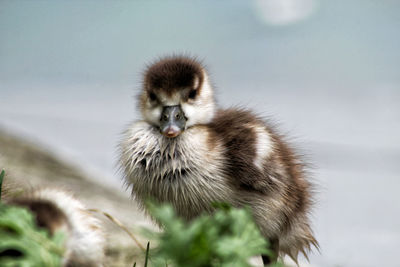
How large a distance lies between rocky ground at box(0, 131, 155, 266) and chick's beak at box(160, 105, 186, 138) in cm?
56

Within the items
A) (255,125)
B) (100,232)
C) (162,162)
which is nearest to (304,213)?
(255,125)

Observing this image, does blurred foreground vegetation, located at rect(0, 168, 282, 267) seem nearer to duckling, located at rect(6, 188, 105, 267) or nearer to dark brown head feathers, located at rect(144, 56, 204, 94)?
duckling, located at rect(6, 188, 105, 267)

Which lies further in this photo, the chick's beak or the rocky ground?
the rocky ground

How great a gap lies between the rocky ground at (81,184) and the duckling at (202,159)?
17.3 inches

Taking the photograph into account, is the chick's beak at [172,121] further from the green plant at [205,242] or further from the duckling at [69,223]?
the green plant at [205,242]

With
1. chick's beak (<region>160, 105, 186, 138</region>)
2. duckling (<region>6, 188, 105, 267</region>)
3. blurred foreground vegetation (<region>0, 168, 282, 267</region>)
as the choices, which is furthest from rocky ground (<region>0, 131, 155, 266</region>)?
blurred foreground vegetation (<region>0, 168, 282, 267</region>)

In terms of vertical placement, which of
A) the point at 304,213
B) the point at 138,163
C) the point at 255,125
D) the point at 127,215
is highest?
the point at 255,125

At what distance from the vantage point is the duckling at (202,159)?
4.17 feet

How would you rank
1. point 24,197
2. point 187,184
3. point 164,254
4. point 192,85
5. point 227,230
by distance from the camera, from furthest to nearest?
point 192,85, point 187,184, point 24,197, point 227,230, point 164,254

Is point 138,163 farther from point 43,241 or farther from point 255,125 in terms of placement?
point 43,241

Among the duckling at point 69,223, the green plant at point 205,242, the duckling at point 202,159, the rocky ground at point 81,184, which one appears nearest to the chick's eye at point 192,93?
the duckling at point 202,159

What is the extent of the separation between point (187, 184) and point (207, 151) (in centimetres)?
10

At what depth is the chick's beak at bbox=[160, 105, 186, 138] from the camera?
4.22 ft

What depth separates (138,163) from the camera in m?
1.31
